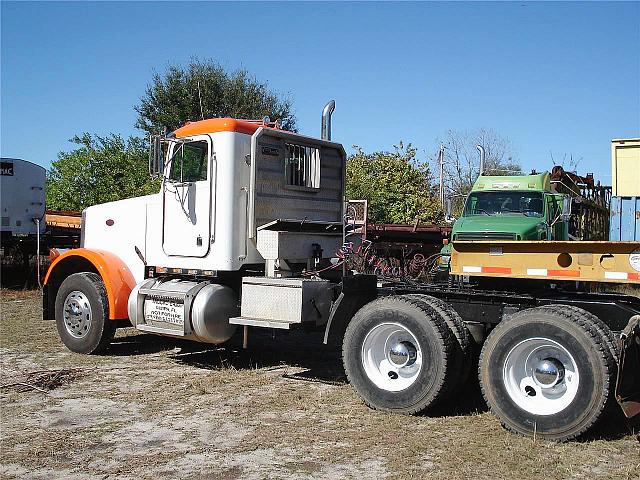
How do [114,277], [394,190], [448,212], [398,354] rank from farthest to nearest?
[394,190], [448,212], [114,277], [398,354]

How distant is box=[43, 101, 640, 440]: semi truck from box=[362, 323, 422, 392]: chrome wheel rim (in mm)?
13

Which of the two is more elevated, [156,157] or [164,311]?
[156,157]

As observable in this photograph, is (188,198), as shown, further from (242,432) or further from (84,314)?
(242,432)

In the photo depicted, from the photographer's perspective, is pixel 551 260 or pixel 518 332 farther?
pixel 551 260

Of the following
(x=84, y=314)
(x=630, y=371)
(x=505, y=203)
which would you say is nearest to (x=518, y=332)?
(x=630, y=371)

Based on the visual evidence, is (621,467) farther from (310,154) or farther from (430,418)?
(310,154)

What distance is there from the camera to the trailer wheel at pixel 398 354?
632 cm

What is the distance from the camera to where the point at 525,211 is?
43.6ft

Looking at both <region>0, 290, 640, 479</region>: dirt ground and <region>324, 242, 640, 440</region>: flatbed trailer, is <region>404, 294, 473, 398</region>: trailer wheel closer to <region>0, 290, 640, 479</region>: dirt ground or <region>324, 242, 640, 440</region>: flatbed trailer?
<region>324, 242, 640, 440</region>: flatbed trailer

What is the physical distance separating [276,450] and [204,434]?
76cm

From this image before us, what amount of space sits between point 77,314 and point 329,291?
386 cm

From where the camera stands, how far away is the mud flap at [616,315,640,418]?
5.43m

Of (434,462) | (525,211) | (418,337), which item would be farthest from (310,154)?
(525,211)

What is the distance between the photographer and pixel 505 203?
13672 mm
